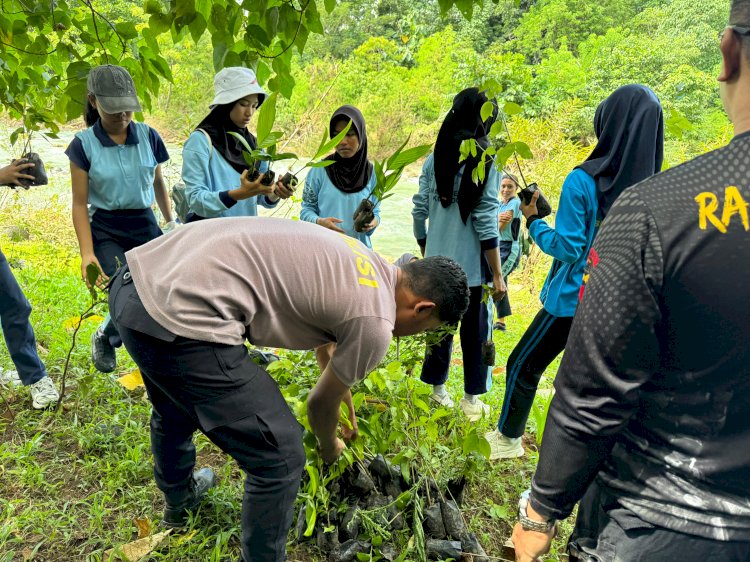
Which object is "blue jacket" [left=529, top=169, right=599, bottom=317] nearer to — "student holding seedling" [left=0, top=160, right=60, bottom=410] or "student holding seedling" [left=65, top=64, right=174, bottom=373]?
"student holding seedling" [left=65, top=64, right=174, bottom=373]

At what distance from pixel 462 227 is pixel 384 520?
1.49m

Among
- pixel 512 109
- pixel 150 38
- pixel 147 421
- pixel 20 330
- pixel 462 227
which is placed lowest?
pixel 147 421

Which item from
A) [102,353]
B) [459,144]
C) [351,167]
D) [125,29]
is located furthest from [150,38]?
[102,353]

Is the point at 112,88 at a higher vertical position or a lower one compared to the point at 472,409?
higher

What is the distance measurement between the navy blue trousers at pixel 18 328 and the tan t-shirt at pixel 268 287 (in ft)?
4.73

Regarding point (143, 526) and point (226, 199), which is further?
point (226, 199)

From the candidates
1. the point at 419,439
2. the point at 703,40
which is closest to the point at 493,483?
the point at 419,439

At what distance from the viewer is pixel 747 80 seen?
2.77ft

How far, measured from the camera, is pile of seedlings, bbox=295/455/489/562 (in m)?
1.87

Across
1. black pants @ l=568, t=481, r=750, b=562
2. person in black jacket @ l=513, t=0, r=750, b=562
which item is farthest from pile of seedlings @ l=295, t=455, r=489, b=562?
person in black jacket @ l=513, t=0, r=750, b=562

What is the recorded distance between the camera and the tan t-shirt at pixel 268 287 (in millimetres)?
1477

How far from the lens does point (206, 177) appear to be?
276 centimetres

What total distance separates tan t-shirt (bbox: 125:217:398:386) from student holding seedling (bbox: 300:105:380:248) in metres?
1.55

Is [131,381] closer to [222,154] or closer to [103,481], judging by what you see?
[103,481]
